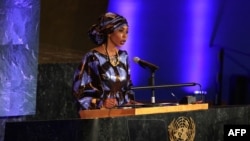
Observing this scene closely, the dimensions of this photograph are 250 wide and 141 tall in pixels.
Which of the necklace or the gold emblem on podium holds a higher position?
the necklace

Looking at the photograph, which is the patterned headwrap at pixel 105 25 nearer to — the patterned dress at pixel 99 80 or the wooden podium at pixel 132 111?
the patterned dress at pixel 99 80

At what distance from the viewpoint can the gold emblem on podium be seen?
2441 millimetres

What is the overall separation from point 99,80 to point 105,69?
0.09 metres

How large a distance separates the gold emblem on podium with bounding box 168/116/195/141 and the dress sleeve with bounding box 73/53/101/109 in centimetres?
82

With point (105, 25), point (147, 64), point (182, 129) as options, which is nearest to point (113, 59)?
point (105, 25)

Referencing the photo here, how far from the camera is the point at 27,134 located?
2.40 metres

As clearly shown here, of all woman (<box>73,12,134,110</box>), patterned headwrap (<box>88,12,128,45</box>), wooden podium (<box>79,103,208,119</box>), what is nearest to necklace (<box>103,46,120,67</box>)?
woman (<box>73,12,134,110</box>)

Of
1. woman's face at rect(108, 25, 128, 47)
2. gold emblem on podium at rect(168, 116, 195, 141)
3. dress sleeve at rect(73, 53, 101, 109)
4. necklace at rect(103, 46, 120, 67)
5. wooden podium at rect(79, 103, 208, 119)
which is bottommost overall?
gold emblem on podium at rect(168, 116, 195, 141)

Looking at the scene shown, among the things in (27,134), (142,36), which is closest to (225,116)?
(27,134)

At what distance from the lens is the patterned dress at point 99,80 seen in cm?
316

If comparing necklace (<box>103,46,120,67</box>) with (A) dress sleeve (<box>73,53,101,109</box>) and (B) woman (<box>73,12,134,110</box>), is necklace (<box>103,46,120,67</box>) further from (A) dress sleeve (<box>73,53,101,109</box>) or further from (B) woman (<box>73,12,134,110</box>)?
(A) dress sleeve (<box>73,53,101,109</box>)

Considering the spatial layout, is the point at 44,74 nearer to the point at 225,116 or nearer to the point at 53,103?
the point at 53,103

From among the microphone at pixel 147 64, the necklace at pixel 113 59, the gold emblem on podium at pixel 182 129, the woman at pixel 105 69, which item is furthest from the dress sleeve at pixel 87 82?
the gold emblem on podium at pixel 182 129

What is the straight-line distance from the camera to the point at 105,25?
10.9 ft
